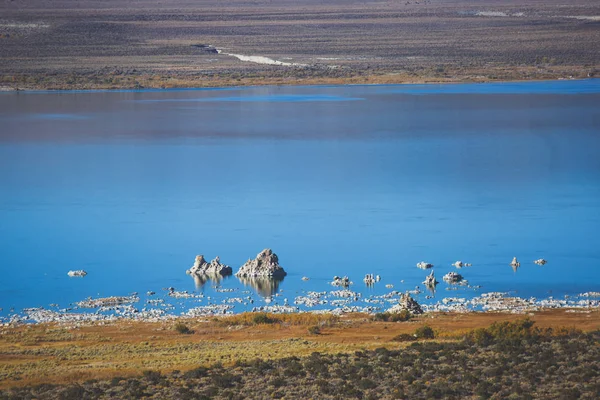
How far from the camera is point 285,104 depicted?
5522 cm

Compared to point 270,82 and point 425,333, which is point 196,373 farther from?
point 270,82

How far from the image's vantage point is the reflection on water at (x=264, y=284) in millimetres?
20478

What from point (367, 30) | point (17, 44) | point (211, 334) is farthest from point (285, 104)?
point (367, 30)

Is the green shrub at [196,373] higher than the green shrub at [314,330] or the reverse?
the reverse

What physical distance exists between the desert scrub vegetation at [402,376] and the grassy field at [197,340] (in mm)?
561

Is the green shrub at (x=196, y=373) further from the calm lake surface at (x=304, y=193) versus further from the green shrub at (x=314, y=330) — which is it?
the calm lake surface at (x=304, y=193)

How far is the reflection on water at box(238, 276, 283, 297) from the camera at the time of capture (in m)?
20.5

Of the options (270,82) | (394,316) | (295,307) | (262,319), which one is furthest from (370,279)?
(270,82)

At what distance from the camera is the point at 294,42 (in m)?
102

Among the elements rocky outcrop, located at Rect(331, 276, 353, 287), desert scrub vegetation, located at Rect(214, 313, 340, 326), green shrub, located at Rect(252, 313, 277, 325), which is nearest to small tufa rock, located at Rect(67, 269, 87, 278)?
desert scrub vegetation, located at Rect(214, 313, 340, 326)

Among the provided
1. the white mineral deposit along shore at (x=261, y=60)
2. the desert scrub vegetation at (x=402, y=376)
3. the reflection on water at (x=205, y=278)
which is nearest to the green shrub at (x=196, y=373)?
the desert scrub vegetation at (x=402, y=376)

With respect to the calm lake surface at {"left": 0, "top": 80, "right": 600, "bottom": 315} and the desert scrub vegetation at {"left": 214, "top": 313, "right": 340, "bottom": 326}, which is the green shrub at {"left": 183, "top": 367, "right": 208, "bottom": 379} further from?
the calm lake surface at {"left": 0, "top": 80, "right": 600, "bottom": 315}

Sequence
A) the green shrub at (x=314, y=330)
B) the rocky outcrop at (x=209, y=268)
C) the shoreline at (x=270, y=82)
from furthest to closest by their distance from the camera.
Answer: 1. the shoreline at (x=270, y=82)
2. the rocky outcrop at (x=209, y=268)
3. the green shrub at (x=314, y=330)

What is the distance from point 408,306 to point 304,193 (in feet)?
41.0
